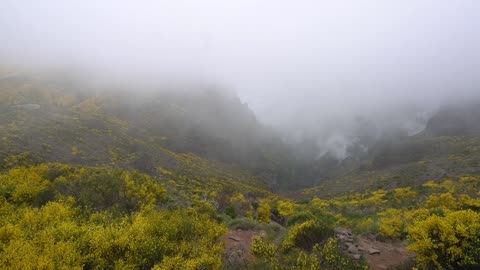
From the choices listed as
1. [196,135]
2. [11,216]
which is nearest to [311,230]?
[11,216]

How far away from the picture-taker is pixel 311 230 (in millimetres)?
16938

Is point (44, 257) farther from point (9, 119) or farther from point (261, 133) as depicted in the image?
point (261, 133)

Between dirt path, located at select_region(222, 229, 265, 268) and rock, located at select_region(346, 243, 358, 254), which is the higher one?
rock, located at select_region(346, 243, 358, 254)

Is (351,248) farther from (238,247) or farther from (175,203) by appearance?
(175,203)

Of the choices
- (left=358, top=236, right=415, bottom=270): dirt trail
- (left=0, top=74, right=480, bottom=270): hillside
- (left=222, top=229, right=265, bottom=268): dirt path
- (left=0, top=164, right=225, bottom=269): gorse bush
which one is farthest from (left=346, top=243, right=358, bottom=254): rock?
(left=0, top=164, right=225, bottom=269): gorse bush

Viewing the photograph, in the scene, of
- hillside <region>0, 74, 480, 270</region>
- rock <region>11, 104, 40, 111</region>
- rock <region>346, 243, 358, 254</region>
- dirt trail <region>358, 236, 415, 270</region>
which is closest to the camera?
hillside <region>0, 74, 480, 270</region>

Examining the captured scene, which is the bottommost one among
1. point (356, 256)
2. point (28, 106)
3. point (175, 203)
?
point (28, 106)

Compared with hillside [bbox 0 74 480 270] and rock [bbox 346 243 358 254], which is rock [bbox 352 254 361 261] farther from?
rock [bbox 346 243 358 254]

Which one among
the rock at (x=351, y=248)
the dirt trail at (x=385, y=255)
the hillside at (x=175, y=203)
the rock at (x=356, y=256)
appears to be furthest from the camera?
the rock at (x=351, y=248)

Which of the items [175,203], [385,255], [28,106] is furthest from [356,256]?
[28,106]

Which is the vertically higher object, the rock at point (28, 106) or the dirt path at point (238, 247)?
the dirt path at point (238, 247)

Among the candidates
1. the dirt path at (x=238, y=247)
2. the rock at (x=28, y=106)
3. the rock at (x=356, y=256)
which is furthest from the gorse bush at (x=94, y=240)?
the rock at (x=28, y=106)

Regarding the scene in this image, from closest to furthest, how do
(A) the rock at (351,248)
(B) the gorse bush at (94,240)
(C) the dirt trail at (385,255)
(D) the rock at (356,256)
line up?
(B) the gorse bush at (94,240) → (C) the dirt trail at (385,255) → (D) the rock at (356,256) → (A) the rock at (351,248)

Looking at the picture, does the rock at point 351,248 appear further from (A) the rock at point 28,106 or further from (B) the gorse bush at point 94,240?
(A) the rock at point 28,106
